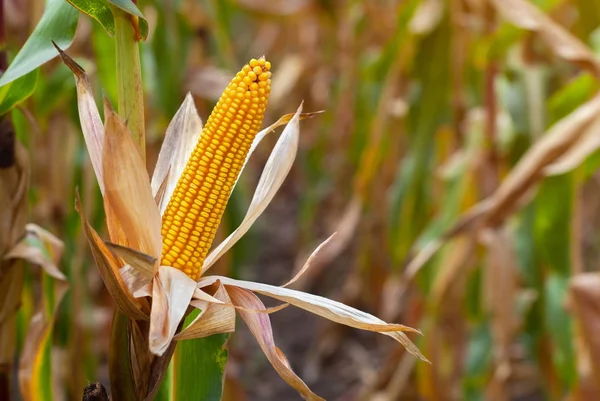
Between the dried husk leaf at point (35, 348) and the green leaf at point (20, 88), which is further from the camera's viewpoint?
the dried husk leaf at point (35, 348)

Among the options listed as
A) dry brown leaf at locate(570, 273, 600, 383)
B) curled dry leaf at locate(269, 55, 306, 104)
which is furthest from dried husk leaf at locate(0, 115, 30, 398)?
curled dry leaf at locate(269, 55, 306, 104)

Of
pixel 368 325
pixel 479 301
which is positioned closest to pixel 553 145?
pixel 479 301

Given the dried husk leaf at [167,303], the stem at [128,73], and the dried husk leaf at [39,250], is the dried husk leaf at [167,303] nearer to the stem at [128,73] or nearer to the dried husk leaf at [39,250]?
the stem at [128,73]

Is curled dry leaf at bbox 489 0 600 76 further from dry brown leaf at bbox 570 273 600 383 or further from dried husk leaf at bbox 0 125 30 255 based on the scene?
dried husk leaf at bbox 0 125 30 255

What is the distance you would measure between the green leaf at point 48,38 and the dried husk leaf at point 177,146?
0.09 meters

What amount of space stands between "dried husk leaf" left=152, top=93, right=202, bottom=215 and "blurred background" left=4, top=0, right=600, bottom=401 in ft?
0.84

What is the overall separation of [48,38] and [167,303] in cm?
21

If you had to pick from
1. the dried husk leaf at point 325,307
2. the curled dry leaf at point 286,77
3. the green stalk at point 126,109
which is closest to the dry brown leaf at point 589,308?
the dried husk leaf at point 325,307

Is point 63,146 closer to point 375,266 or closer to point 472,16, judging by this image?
point 472,16

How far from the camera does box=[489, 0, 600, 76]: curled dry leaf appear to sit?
3.19 ft

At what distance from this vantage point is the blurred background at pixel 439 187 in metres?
0.97

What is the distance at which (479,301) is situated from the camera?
1.35m

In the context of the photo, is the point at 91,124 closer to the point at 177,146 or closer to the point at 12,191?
the point at 177,146

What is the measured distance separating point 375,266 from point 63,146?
1.14 meters
